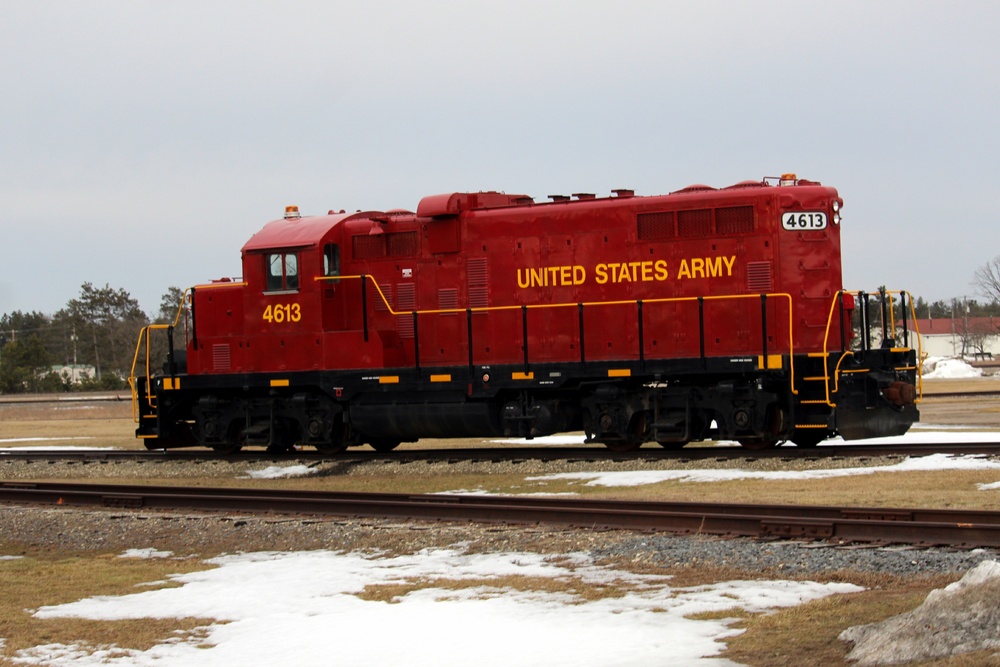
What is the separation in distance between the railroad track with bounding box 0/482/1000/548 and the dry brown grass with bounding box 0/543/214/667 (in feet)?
7.78

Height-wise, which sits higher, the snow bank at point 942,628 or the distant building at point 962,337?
Answer: the distant building at point 962,337

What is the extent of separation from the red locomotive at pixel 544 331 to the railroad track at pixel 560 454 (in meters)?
0.28

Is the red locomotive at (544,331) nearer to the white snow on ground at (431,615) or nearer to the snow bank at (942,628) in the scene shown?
the white snow on ground at (431,615)

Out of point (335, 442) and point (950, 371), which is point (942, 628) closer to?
point (335, 442)

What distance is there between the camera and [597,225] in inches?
719

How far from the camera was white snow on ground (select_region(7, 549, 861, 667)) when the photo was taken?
674 cm

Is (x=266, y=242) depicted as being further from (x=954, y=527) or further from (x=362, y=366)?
(x=954, y=527)

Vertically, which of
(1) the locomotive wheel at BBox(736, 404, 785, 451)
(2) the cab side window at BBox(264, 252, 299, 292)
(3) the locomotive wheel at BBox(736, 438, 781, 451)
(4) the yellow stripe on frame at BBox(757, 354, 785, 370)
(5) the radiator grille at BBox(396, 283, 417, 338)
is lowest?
(3) the locomotive wheel at BBox(736, 438, 781, 451)

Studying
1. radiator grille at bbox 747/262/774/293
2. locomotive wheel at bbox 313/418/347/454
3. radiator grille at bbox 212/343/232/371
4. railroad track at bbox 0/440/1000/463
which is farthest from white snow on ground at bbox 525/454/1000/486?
radiator grille at bbox 212/343/232/371

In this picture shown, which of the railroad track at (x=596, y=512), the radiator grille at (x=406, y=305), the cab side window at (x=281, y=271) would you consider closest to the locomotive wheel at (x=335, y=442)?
the radiator grille at (x=406, y=305)

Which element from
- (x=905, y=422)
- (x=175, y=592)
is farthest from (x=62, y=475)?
(x=905, y=422)

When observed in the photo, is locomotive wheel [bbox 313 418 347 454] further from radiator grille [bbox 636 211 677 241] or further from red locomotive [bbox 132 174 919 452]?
radiator grille [bbox 636 211 677 241]

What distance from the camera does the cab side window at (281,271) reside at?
19.8 meters

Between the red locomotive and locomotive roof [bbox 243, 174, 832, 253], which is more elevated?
locomotive roof [bbox 243, 174, 832, 253]
